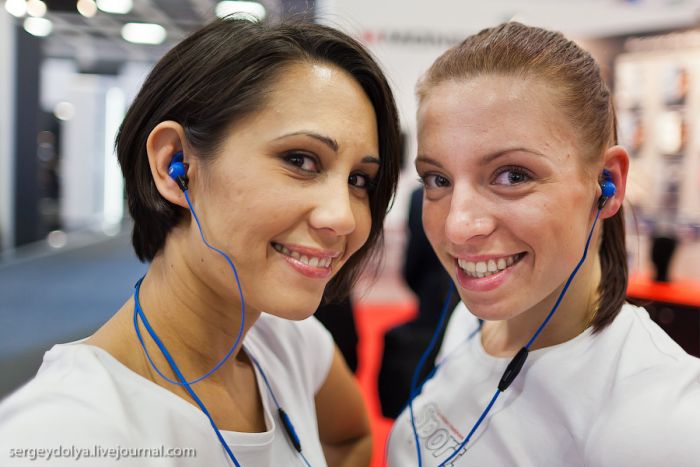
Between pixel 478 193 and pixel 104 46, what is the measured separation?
109 inches

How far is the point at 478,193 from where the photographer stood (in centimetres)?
125

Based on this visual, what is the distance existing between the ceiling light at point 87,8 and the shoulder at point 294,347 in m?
1.26

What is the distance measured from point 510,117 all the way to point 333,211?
0.37 metres

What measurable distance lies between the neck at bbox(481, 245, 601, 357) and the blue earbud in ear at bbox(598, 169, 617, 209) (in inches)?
5.2

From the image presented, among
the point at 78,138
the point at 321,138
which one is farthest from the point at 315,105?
the point at 78,138

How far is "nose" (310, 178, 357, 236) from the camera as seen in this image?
46.0 inches

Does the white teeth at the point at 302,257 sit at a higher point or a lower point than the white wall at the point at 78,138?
higher

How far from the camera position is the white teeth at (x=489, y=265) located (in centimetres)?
125

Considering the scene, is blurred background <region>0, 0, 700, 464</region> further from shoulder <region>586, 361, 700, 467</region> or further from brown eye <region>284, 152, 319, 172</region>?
shoulder <region>586, 361, 700, 467</region>

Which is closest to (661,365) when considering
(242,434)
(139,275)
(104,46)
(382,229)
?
(382,229)

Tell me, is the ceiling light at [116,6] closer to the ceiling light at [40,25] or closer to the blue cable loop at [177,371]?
the ceiling light at [40,25]

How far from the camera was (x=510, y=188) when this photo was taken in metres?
1.22

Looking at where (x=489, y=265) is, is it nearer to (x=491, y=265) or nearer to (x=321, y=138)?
(x=491, y=265)

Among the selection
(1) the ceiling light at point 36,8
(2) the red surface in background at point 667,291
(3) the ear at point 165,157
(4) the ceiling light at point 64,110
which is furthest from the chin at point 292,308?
(4) the ceiling light at point 64,110
